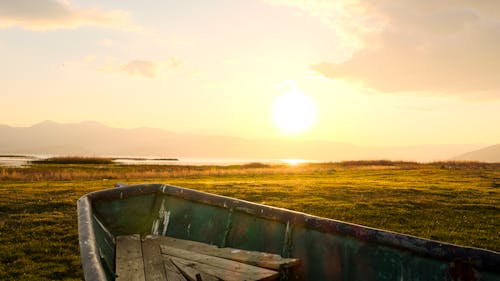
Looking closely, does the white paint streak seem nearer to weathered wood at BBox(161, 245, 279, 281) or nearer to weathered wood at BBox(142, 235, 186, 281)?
weathered wood at BBox(142, 235, 186, 281)

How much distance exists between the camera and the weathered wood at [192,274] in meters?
5.61

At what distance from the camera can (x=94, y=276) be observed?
4.25 m

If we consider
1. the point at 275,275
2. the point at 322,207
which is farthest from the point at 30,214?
the point at 275,275

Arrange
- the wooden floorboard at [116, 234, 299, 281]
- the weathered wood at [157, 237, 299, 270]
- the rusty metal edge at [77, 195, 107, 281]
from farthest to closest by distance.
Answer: the weathered wood at [157, 237, 299, 270]
the wooden floorboard at [116, 234, 299, 281]
the rusty metal edge at [77, 195, 107, 281]

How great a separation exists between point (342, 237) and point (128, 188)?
5612 mm

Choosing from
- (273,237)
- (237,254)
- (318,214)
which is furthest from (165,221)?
(318,214)

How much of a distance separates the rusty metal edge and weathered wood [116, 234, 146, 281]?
601 mm

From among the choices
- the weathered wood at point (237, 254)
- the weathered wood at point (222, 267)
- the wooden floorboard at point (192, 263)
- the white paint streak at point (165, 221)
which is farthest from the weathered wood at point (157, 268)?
the white paint streak at point (165, 221)

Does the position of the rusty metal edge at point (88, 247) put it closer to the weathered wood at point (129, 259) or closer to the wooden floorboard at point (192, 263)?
the weathered wood at point (129, 259)

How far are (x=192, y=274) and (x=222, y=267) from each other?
1.75 ft

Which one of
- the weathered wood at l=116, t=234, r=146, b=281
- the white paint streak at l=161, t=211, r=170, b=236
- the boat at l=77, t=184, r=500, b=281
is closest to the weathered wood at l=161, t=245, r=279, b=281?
the weathered wood at l=116, t=234, r=146, b=281

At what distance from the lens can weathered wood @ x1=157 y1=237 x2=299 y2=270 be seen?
6.18 m

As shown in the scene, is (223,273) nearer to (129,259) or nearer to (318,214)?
(129,259)

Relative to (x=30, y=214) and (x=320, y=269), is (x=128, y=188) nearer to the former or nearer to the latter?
(x=320, y=269)
